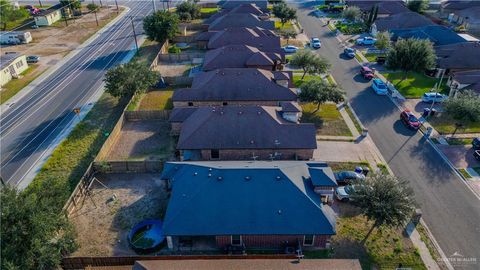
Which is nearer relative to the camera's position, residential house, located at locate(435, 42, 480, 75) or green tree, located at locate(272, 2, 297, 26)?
residential house, located at locate(435, 42, 480, 75)

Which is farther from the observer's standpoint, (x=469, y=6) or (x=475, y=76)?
(x=469, y=6)

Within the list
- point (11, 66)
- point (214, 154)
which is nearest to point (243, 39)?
point (214, 154)

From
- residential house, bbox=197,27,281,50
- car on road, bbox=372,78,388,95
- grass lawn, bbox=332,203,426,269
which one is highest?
residential house, bbox=197,27,281,50

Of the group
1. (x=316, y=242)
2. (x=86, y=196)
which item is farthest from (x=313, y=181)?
(x=86, y=196)

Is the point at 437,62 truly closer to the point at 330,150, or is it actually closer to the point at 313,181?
the point at 330,150

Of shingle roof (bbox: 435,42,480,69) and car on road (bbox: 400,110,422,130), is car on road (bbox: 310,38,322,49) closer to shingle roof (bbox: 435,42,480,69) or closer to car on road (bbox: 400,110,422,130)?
shingle roof (bbox: 435,42,480,69)

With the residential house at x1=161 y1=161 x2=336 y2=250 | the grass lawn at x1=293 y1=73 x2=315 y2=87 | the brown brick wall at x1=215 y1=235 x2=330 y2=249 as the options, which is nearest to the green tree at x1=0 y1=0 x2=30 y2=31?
the grass lawn at x1=293 y1=73 x2=315 y2=87

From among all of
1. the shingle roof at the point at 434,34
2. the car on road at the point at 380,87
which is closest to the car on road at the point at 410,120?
the car on road at the point at 380,87
